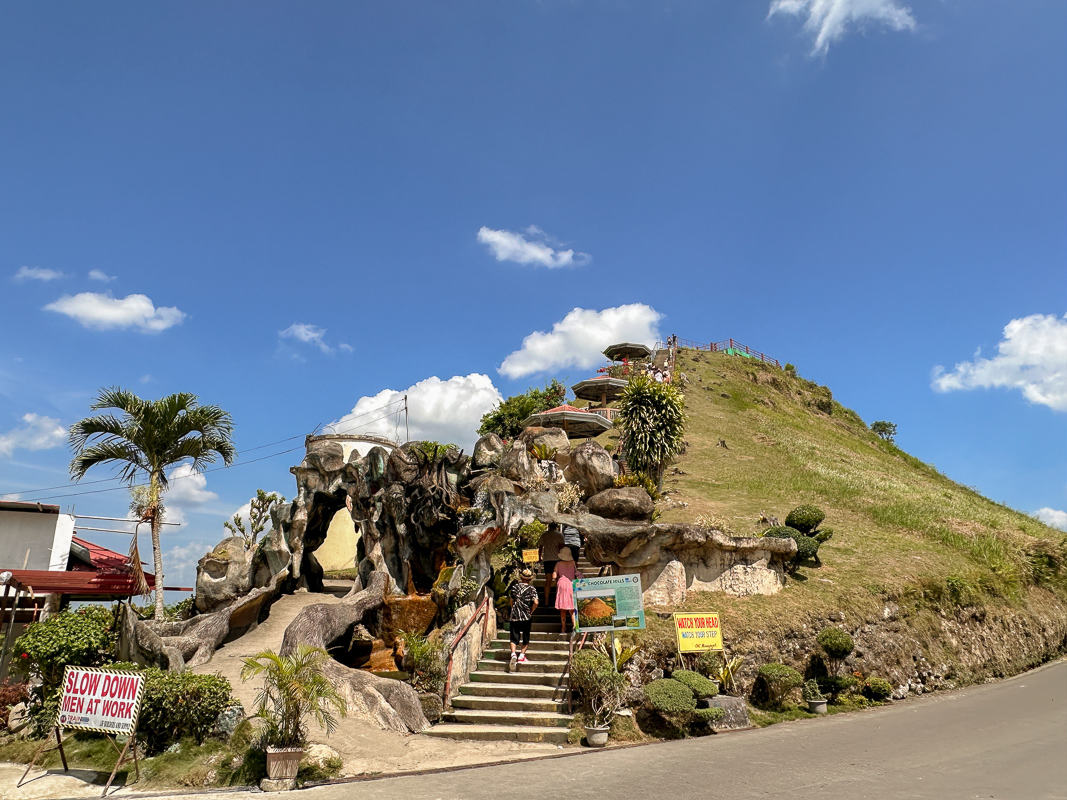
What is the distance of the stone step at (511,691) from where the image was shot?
40.0 feet

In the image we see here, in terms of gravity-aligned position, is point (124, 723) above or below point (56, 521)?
below

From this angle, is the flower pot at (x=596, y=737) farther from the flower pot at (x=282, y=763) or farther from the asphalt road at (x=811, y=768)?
the flower pot at (x=282, y=763)

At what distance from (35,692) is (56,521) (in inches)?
459

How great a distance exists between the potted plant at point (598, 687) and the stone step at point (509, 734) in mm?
555

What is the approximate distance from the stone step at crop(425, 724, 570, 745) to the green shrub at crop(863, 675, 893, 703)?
7.57m

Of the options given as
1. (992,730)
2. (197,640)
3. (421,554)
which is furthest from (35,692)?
(992,730)

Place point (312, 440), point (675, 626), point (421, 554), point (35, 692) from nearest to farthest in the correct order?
point (35, 692) < point (675, 626) < point (421, 554) < point (312, 440)

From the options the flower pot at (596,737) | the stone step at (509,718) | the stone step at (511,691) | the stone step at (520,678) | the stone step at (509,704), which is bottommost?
the flower pot at (596,737)

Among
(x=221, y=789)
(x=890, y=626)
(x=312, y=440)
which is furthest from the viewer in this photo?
→ (x=312, y=440)

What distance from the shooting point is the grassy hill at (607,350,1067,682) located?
1558cm

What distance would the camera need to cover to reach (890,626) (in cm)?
1594

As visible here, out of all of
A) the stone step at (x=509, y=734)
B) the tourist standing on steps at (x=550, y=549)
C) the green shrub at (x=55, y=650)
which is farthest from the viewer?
the tourist standing on steps at (x=550, y=549)

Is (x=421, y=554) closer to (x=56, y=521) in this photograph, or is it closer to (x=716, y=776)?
(x=716, y=776)

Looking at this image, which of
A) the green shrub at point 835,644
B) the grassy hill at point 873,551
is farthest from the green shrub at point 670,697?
the green shrub at point 835,644
